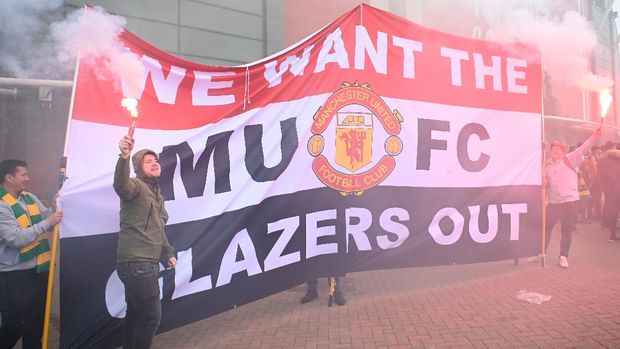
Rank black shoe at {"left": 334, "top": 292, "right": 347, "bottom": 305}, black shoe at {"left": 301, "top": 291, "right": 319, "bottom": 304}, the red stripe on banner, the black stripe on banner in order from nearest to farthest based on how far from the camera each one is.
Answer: the black stripe on banner, the red stripe on banner, black shoe at {"left": 334, "top": 292, "right": 347, "bottom": 305}, black shoe at {"left": 301, "top": 291, "right": 319, "bottom": 304}

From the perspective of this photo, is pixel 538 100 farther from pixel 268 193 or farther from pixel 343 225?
pixel 268 193

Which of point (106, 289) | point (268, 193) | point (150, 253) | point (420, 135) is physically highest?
point (420, 135)

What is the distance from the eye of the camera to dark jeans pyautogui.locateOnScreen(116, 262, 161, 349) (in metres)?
2.84

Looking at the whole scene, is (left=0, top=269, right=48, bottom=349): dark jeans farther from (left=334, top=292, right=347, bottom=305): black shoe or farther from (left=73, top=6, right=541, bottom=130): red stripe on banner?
(left=334, top=292, right=347, bottom=305): black shoe

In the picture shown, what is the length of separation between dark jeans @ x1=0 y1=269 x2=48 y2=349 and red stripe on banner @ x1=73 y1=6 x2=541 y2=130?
53.9 inches

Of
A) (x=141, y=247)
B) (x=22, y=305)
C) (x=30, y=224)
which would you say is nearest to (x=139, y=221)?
(x=141, y=247)

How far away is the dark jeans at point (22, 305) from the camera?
303 centimetres

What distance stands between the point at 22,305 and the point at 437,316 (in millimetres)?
3894

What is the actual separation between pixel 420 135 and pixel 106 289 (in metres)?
3.80

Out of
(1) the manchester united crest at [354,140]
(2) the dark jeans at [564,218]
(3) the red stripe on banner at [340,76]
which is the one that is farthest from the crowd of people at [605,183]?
(1) the manchester united crest at [354,140]

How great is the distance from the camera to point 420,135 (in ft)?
15.9

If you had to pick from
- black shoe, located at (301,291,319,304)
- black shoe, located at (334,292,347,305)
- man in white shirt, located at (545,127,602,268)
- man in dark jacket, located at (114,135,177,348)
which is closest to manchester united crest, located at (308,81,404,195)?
black shoe, located at (334,292,347,305)

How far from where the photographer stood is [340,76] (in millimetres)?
4520

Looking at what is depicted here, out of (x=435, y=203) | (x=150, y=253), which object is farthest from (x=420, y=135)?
(x=150, y=253)
